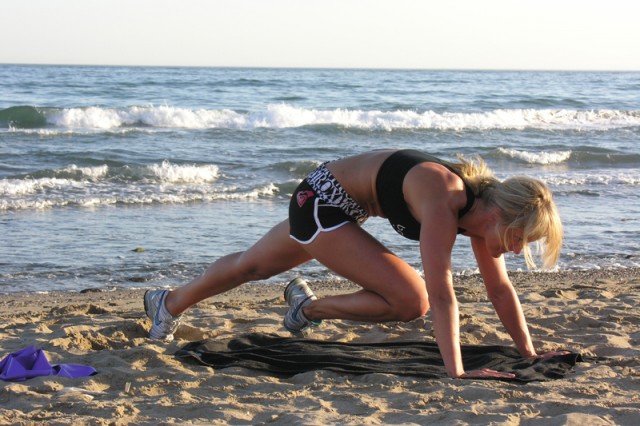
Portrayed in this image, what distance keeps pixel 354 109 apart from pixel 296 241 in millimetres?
20735

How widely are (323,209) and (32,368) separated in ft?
5.14

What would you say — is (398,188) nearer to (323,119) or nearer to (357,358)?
(357,358)

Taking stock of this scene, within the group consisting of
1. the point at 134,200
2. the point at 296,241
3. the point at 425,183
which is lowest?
the point at 134,200

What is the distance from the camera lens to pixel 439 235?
361 cm

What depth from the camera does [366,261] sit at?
13.0 ft

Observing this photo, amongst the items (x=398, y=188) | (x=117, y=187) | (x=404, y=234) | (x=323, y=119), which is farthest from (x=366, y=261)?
(x=323, y=119)

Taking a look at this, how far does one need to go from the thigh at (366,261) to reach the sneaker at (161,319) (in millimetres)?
1080

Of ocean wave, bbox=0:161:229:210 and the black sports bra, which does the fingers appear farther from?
ocean wave, bbox=0:161:229:210

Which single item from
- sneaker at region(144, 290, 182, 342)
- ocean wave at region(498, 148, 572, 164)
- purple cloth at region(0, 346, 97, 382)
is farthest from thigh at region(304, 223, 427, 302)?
ocean wave at region(498, 148, 572, 164)

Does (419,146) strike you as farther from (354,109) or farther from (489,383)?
(489,383)

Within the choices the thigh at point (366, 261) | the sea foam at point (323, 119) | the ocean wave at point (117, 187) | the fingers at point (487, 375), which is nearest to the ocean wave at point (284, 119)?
the sea foam at point (323, 119)

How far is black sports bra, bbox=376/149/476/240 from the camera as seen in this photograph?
379 cm

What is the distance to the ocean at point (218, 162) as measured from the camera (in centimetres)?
774

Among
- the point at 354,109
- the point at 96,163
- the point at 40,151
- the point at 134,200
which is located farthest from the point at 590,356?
the point at 354,109
